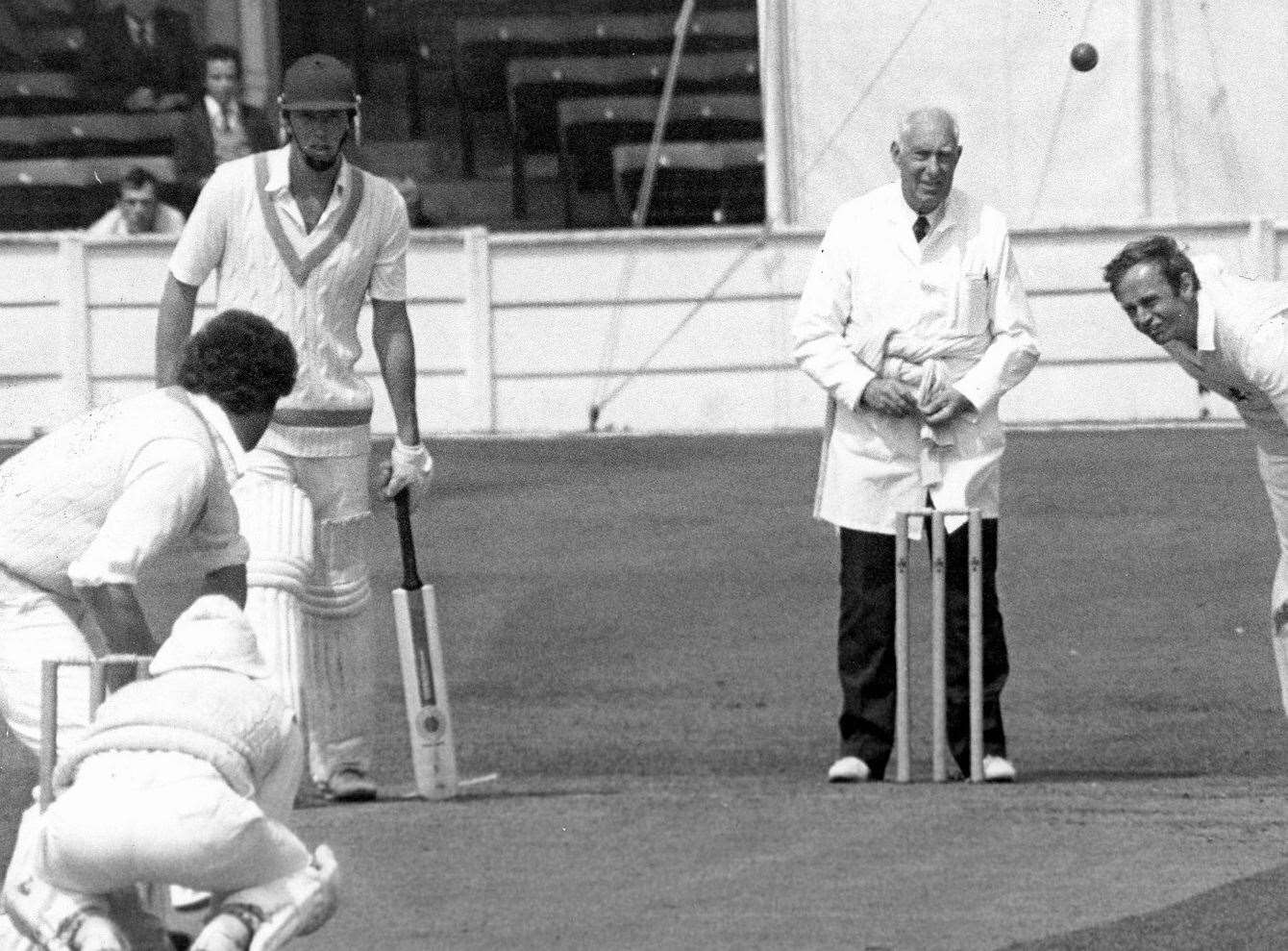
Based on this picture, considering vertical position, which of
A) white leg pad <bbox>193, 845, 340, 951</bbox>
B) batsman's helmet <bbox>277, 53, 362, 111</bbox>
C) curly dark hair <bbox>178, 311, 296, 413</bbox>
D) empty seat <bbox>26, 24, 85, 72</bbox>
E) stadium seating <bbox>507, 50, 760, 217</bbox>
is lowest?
white leg pad <bbox>193, 845, 340, 951</bbox>

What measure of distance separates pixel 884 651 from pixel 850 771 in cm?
39

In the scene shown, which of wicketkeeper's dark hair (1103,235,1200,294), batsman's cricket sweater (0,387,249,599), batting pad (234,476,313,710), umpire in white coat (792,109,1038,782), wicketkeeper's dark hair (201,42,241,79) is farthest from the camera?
wicketkeeper's dark hair (201,42,241,79)

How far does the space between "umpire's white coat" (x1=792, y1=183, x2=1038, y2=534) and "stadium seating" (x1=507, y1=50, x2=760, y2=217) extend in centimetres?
955

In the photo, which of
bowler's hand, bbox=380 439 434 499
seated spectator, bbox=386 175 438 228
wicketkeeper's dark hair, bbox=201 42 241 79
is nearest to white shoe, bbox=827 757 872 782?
bowler's hand, bbox=380 439 434 499

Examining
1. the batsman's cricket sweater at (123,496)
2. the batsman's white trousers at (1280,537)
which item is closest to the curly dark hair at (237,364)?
the batsman's cricket sweater at (123,496)

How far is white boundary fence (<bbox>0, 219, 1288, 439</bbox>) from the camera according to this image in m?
17.8

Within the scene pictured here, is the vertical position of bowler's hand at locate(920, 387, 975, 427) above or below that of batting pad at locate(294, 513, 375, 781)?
above

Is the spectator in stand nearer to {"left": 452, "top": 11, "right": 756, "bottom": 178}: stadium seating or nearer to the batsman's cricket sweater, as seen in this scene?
{"left": 452, "top": 11, "right": 756, "bottom": 178}: stadium seating

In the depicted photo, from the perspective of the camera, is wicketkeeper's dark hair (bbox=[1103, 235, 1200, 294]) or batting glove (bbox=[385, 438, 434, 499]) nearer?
wicketkeeper's dark hair (bbox=[1103, 235, 1200, 294])

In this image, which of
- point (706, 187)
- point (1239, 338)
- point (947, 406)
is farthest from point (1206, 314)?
point (706, 187)

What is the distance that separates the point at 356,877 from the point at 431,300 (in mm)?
10676

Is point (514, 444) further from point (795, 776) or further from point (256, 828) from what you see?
point (256, 828)

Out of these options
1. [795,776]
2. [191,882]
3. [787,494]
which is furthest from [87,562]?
[787,494]

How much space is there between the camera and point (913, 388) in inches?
358
